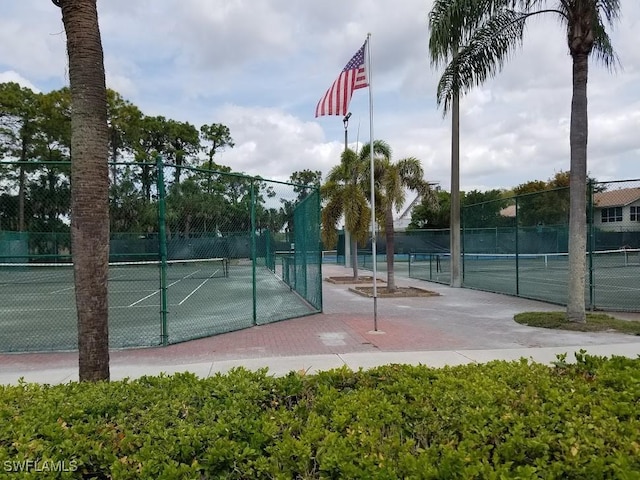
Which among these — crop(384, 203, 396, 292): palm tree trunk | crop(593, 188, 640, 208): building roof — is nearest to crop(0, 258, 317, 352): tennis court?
crop(384, 203, 396, 292): palm tree trunk

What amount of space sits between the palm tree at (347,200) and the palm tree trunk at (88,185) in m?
14.4

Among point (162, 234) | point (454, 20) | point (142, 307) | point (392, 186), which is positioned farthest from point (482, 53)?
point (142, 307)

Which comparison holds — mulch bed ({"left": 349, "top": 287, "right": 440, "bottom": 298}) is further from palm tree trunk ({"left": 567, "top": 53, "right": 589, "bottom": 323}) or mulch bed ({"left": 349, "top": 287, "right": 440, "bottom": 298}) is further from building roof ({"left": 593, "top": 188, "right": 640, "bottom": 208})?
building roof ({"left": 593, "top": 188, "right": 640, "bottom": 208})

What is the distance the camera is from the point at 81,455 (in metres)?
2.52

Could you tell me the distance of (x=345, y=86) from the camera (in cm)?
1043

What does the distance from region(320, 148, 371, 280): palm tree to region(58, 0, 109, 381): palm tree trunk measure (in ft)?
47.4

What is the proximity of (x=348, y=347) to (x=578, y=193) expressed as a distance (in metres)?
5.74

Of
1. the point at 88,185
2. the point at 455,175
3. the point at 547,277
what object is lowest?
the point at 547,277

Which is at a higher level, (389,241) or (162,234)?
(162,234)

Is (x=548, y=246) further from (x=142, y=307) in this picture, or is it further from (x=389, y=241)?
(x=142, y=307)

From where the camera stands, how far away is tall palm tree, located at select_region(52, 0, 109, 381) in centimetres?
407

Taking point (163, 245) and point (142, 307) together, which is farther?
point (142, 307)

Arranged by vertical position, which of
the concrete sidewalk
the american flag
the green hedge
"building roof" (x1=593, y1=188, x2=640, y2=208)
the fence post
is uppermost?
the american flag

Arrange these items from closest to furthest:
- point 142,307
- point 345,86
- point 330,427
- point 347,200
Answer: point 330,427, point 345,86, point 142,307, point 347,200
